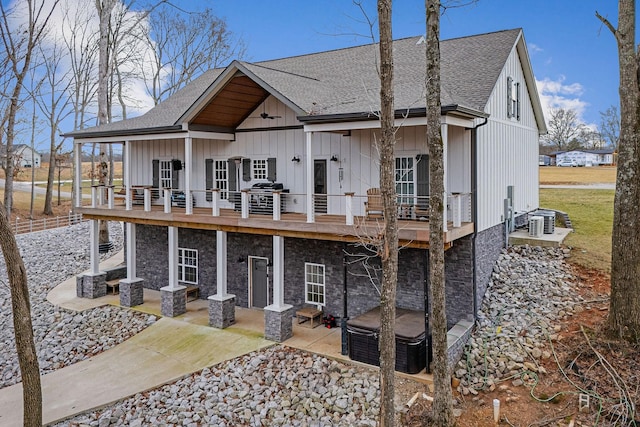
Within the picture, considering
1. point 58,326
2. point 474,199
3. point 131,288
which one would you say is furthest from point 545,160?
point 58,326

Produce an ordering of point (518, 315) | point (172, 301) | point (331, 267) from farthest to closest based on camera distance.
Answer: point (172, 301)
point (331, 267)
point (518, 315)

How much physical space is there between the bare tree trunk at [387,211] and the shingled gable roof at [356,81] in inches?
87.5

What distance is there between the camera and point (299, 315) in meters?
13.1

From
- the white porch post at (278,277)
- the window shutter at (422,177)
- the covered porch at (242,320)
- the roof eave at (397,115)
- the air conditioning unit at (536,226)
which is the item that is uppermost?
the roof eave at (397,115)

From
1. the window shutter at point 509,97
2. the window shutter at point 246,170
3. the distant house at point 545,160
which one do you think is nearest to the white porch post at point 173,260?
the window shutter at point 246,170

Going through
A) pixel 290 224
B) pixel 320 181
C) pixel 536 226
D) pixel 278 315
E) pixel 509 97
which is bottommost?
pixel 278 315

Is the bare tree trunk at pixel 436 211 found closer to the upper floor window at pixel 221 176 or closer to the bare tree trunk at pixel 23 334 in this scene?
the bare tree trunk at pixel 23 334

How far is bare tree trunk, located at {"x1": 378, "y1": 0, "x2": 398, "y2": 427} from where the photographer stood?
7312mm

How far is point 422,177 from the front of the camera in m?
11.9

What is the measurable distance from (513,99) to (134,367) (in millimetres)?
12986

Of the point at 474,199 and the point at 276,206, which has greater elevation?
the point at 474,199

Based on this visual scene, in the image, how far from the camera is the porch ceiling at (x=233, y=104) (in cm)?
1340

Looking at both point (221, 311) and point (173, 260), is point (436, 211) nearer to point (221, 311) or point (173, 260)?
point (221, 311)

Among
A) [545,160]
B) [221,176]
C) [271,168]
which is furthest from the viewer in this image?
[545,160]
